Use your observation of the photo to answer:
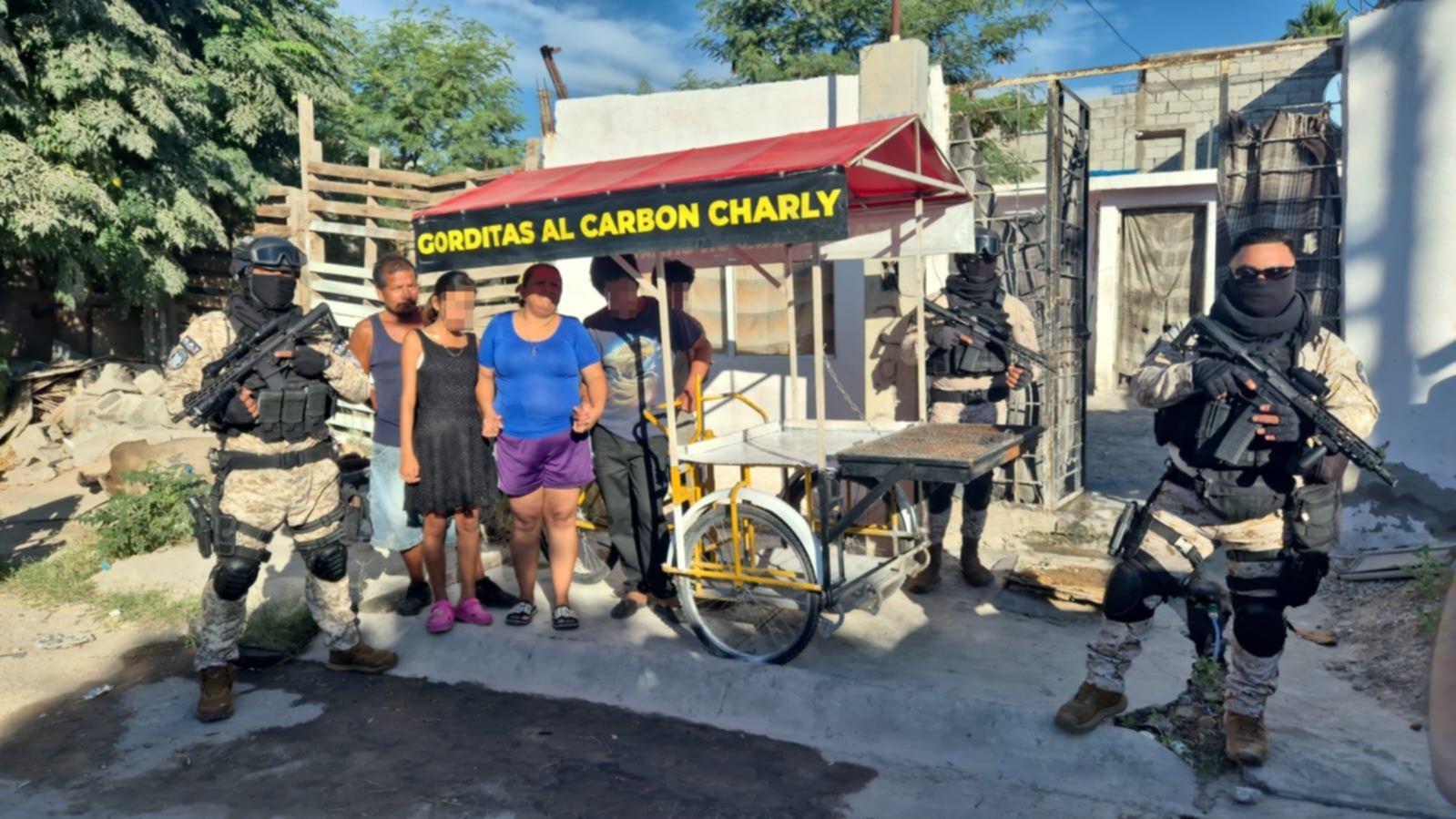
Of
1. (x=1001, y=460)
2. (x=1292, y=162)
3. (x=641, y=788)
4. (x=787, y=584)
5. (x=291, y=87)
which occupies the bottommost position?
(x=641, y=788)

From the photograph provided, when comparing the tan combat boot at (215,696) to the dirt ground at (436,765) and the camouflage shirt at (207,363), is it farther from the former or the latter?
the camouflage shirt at (207,363)

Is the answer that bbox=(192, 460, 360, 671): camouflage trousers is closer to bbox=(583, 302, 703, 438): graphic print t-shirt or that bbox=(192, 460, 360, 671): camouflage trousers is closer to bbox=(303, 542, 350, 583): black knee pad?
bbox=(303, 542, 350, 583): black knee pad

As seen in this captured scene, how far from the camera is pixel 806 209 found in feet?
12.9

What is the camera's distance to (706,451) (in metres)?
4.87

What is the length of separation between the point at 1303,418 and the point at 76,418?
512 inches

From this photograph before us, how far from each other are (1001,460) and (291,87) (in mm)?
12671

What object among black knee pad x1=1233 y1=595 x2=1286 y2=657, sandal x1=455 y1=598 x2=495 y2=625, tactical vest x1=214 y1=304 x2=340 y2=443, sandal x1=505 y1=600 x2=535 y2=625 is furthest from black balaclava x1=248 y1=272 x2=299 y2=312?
black knee pad x1=1233 y1=595 x2=1286 y2=657

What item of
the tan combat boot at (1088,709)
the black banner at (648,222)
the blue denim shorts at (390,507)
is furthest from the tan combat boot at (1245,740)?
the blue denim shorts at (390,507)

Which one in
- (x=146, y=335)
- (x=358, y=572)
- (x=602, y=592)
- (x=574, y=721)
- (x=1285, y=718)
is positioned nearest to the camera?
(x=1285, y=718)

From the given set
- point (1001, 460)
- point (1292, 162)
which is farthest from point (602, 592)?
point (1292, 162)

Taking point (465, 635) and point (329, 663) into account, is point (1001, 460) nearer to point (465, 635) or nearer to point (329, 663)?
point (465, 635)

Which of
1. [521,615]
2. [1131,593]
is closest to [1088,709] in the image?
[1131,593]

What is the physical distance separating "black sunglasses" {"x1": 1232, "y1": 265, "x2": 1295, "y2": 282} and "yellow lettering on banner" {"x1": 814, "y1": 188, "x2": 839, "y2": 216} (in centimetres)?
153

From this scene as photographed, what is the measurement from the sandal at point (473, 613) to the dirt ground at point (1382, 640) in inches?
163
